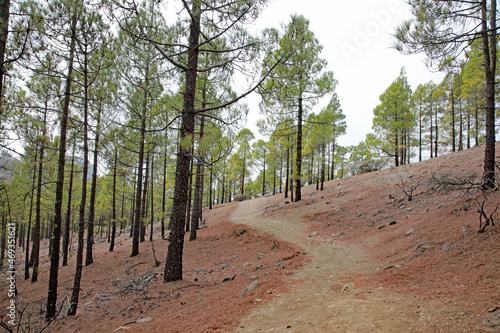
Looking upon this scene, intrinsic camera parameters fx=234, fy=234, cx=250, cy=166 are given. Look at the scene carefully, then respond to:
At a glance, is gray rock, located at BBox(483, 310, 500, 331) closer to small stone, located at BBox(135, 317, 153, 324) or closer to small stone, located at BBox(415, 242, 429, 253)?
small stone, located at BBox(415, 242, 429, 253)

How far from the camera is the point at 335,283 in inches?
175

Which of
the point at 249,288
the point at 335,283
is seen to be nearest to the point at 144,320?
the point at 249,288

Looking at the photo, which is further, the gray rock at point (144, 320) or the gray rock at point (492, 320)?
the gray rock at point (144, 320)

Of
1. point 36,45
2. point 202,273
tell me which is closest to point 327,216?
point 202,273

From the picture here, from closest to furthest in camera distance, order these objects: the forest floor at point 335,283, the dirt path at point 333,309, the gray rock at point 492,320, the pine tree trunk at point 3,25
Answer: the gray rock at point 492,320 < the dirt path at point 333,309 < the forest floor at point 335,283 < the pine tree trunk at point 3,25

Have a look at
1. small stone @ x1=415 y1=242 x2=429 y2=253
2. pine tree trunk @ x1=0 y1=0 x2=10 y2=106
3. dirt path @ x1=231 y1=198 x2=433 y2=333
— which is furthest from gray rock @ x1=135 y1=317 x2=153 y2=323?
small stone @ x1=415 y1=242 x2=429 y2=253

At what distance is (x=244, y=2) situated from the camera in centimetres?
530

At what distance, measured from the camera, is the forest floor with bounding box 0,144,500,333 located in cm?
289

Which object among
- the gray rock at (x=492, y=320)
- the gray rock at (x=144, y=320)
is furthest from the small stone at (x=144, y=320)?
the gray rock at (x=492, y=320)

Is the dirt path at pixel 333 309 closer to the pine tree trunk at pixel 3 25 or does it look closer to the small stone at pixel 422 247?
the small stone at pixel 422 247

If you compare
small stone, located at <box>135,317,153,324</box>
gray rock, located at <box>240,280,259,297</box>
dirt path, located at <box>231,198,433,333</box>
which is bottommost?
small stone, located at <box>135,317,153,324</box>

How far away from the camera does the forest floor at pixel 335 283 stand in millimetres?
2893

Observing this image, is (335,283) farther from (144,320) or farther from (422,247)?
(144,320)

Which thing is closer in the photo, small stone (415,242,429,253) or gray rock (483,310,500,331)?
gray rock (483,310,500,331)
